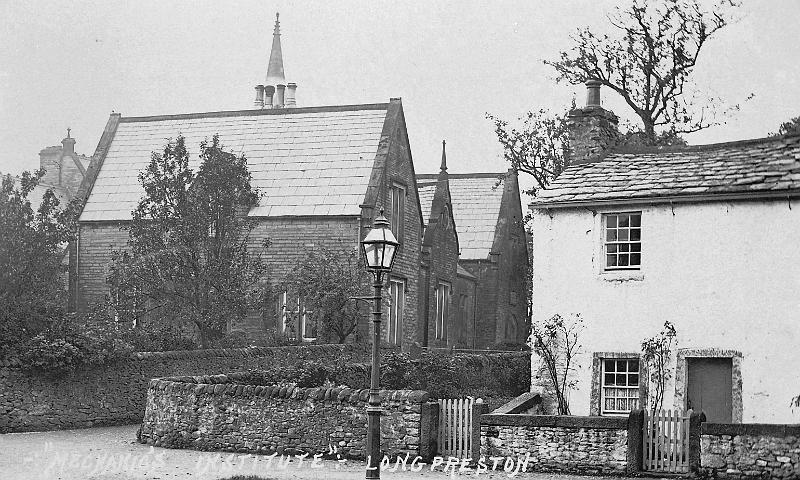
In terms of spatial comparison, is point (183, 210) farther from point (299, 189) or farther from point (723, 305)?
point (723, 305)

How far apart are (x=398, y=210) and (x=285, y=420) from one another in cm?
2174

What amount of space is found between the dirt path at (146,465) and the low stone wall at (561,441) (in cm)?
46

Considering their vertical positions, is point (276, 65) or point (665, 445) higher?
point (276, 65)

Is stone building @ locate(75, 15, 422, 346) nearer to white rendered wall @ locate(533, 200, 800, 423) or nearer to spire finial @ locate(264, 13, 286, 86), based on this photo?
white rendered wall @ locate(533, 200, 800, 423)

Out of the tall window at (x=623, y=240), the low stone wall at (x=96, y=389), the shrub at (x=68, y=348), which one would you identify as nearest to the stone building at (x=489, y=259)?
the low stone wall at (x=96, y=389)

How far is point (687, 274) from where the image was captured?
923 inches

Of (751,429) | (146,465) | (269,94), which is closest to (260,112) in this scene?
(146,465)

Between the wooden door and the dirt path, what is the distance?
505 cm

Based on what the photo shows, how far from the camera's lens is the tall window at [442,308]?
47.2 meters

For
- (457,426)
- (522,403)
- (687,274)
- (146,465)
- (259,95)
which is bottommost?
(146,465)

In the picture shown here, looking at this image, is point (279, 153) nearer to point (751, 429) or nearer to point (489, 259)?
point (489, 259)

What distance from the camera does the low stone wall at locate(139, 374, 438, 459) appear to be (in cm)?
2044

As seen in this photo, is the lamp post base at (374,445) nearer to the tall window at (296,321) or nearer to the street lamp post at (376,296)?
the street lamp post at (376,296)

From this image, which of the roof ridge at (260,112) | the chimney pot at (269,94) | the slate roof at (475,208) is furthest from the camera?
the chimney pot at (269,94)
